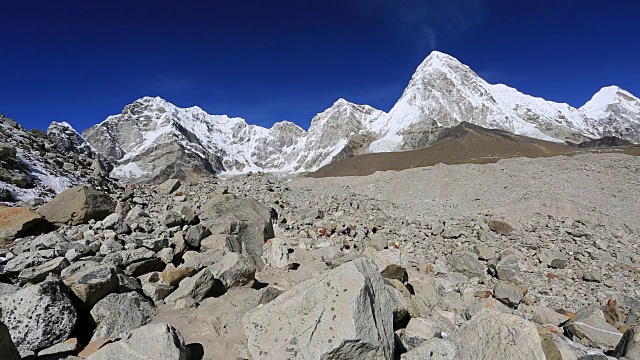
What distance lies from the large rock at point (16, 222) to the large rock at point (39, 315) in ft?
11.7

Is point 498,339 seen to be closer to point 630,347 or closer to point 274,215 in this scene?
point 630,347

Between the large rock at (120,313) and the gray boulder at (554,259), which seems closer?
the large rock at (120,313)

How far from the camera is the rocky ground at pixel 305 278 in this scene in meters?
3.05

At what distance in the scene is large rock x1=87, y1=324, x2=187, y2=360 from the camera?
283 cm

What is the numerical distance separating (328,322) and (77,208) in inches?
256

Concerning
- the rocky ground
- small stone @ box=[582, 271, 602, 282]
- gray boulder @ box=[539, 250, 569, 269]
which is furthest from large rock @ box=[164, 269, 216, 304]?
gray boulder @ box=[539, 250, 569, 269]

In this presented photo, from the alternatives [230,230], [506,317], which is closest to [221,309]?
[230,230]

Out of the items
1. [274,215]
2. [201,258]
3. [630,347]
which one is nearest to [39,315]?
[201,258]

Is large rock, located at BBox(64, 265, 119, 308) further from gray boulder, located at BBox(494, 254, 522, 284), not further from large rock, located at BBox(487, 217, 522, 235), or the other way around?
large rock, located at BBox(487, 217, 522, 235)

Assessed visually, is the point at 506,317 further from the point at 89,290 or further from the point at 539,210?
the point at 539,210

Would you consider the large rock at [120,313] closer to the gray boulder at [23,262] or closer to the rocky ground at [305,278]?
the rocky ground at [305,278]

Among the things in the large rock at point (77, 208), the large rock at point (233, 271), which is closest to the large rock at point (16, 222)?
the large rock at point (77, 208)

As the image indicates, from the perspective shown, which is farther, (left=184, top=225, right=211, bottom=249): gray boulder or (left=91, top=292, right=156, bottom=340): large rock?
(left=184, top=225, right=211, bottom=249): gray boulder

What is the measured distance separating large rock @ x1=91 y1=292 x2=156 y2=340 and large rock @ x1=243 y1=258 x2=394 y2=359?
5.96 feet
